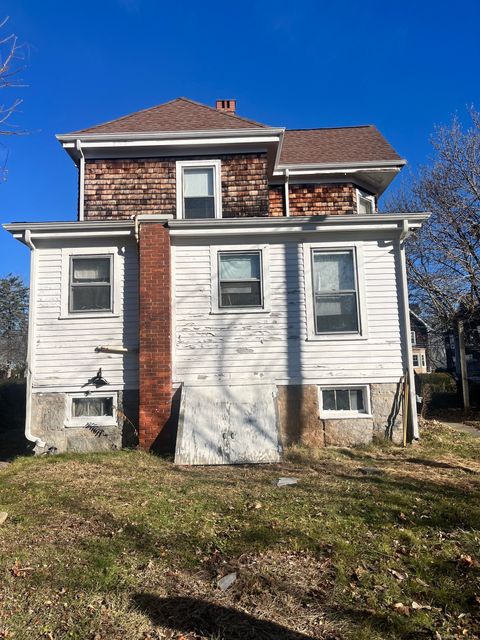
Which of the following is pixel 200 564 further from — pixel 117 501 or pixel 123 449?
pixel 123 449

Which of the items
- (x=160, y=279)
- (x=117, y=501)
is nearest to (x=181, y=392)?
(x=160, y=279)

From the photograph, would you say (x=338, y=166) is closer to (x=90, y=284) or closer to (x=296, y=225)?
(x=296, y=225)

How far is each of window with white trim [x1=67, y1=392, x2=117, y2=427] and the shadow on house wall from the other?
1068 mm

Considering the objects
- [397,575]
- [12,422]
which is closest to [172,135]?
[397,575]

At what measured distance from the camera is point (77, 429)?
360 inches

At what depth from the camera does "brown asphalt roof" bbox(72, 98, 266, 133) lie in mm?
10984

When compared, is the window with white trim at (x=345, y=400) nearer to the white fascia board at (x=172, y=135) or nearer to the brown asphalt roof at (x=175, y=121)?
the white fascia board at (x=172, y=135)

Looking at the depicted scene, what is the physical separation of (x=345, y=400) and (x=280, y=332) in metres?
1.69

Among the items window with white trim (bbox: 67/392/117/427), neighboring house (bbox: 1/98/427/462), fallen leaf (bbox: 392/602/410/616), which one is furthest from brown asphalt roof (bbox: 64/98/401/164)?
fallen leaf (bbox: 392/602/410/616)

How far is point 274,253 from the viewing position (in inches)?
378

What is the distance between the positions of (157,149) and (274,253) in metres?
3.52

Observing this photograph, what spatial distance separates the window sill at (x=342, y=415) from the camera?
29.9 feet

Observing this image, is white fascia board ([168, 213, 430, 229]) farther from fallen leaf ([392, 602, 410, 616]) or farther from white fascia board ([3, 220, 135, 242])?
fallen leaf ([392, 602, 410, 616])

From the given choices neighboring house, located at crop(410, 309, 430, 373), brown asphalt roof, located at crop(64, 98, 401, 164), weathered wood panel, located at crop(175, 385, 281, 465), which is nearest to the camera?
weathered wood panel, located at crop(175, 385, 281, 465)
